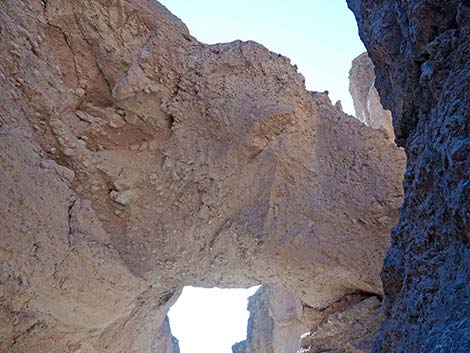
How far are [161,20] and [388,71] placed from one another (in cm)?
317

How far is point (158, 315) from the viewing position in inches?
219

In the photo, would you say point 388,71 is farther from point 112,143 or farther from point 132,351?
point 132,351

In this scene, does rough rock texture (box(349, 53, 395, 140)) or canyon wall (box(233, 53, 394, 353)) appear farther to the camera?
rough rock texture (box(349, 53, 395, 140))

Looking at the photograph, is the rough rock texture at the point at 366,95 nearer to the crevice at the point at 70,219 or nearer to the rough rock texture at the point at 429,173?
the crevice at the point at 70,219

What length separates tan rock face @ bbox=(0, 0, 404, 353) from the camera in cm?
425

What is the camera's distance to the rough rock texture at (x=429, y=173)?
4.24 ft

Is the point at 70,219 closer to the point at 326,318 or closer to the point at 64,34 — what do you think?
the point at 64,34

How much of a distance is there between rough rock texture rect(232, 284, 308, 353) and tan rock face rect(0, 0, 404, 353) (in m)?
4.02

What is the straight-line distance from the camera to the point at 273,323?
9.64 m

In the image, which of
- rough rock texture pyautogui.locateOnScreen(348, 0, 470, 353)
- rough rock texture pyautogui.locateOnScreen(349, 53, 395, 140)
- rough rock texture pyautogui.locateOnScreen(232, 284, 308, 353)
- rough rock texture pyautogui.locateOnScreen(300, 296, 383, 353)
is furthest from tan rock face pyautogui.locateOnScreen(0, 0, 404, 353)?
rough rock texture pyautogui.locateOnScreen(349, 53, 395, 140)

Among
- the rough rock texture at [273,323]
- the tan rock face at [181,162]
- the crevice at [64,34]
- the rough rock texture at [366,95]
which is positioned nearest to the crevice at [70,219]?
the tan rock face at [181,162]

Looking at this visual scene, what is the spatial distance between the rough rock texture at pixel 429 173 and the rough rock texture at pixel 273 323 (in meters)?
6.49

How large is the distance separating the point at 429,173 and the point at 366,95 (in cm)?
914

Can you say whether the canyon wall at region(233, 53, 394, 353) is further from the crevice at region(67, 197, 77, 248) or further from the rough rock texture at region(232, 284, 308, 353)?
the crevice at region(67, 197, 77, 248)
